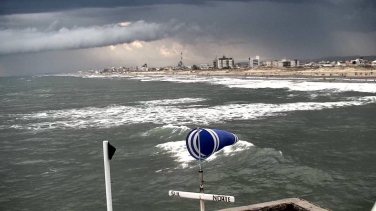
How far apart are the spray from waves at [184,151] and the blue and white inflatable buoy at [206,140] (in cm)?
1047

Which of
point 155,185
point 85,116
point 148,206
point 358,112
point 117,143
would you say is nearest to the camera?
point 148,206

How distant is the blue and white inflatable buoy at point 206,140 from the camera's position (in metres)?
5.83

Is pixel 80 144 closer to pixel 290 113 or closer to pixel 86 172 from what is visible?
pixel 86 172

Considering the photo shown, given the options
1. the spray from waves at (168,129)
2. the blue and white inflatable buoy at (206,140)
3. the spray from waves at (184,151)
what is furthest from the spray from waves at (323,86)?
the blue and white inflatable buoy at (206,140)

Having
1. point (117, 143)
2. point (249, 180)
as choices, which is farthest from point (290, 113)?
point (249, 180)

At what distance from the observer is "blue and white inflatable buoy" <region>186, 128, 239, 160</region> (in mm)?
5830

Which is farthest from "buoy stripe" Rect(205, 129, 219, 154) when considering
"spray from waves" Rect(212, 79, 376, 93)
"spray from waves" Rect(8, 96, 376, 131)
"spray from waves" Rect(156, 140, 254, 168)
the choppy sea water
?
"spray from waves" Rect(212, 79, 376, 93)

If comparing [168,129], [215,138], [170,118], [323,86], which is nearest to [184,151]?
[168,129]

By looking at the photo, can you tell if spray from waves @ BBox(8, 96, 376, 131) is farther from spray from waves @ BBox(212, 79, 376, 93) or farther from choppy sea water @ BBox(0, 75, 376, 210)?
spray from waves @ BBox(212, 79, 376, 93)

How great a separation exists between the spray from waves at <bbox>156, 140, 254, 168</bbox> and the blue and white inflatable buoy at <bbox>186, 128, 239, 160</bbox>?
10.5 m

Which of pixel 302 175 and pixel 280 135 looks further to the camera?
pixel 280 135

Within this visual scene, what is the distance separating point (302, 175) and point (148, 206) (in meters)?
6.53

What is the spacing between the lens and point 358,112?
31.8 meters

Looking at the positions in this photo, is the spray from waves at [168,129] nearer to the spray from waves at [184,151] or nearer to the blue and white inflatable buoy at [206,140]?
the spray from waves at [184,151]
